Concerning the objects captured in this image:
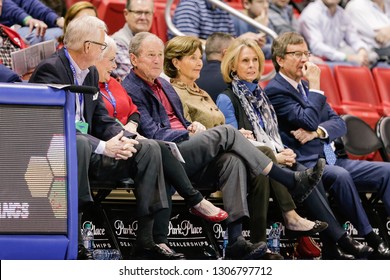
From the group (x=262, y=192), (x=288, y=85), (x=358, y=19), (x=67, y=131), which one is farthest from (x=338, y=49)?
(x=67, y=131)

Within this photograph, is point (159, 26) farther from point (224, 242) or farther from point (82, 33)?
point (82, 33)

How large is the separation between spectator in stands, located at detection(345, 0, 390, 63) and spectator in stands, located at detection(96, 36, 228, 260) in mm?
4144

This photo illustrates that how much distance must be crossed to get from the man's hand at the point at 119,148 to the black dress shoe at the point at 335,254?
1558 mm

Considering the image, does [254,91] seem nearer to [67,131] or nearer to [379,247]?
[379,247]

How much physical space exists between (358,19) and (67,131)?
18.3 feet

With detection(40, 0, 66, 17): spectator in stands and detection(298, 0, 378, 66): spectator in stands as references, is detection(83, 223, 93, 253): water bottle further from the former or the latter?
detection(298, 0, 378, 66): spectator in stands

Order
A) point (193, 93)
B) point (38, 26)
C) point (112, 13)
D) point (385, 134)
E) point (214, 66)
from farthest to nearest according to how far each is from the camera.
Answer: point (112, 13), point (385, 134), point (38, 26), point (214, 66), point (193, 93)

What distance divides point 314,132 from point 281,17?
276 centimetres

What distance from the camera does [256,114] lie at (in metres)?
6.72

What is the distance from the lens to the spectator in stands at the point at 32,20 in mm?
7465

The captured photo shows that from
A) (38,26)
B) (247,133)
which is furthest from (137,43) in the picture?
(38,26)

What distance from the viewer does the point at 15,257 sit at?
4750mm

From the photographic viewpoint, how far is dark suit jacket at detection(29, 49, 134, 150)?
559cm

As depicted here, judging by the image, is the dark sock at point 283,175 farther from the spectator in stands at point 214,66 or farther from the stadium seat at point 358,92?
the stadium seat at point 358,92
